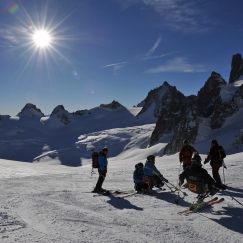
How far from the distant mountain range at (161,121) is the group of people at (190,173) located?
71.8 feet

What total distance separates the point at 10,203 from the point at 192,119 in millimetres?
39874

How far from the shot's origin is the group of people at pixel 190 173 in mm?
5805

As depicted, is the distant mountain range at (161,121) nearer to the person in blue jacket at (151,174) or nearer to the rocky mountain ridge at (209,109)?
the rocky mountain ridge at (209,109)

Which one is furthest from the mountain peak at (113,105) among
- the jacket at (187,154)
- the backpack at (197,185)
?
the backpack at (197,185)

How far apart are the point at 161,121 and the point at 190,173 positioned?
208ft

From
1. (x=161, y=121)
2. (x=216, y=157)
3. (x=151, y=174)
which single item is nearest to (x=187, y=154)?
(x=216, y=157)

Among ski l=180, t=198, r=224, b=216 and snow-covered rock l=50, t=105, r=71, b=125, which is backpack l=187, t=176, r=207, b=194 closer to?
ski l=180, t=198, r=224, b=216

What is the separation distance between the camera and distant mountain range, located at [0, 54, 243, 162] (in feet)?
116

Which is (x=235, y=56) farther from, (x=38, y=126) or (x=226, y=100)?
(x=38, y=126)

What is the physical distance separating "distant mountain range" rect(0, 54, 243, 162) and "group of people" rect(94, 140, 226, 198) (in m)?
21.9

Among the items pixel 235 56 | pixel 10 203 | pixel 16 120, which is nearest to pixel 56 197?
pixel 10 203

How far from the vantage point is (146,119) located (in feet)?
415

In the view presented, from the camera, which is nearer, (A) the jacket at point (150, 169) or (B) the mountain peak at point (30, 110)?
(A) the jacket at point (150, 169)

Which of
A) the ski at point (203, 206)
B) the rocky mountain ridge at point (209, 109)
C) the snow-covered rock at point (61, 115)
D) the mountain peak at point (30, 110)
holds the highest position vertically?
the mountain peak at point (30, 110)
